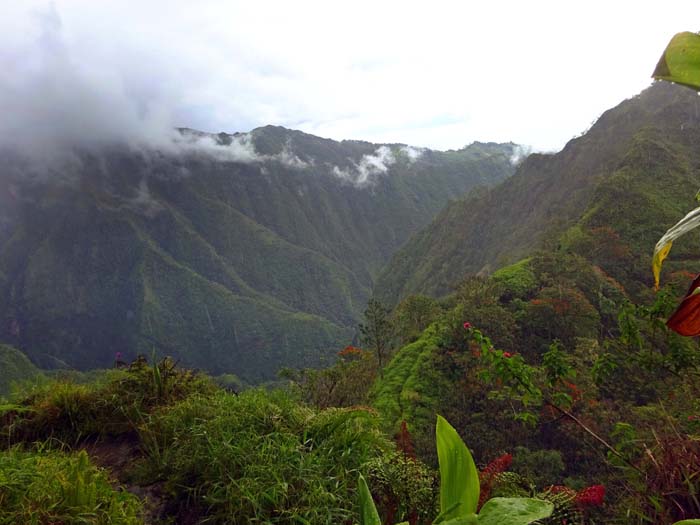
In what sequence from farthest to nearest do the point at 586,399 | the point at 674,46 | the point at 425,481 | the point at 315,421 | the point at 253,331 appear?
the point at 253,331, the point at 586,399, the point at 315,421, the point at 425,481, the point at 674,46

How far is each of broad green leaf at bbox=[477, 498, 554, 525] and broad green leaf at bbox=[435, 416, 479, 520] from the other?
0.10ft

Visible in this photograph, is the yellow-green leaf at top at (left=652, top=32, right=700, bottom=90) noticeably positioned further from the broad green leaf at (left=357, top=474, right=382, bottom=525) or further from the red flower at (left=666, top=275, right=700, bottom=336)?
the broad green leaf at (left=357, top=474, right=382, bottom=525)

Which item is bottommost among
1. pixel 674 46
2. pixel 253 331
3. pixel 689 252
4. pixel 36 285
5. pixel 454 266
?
pixel 253 331

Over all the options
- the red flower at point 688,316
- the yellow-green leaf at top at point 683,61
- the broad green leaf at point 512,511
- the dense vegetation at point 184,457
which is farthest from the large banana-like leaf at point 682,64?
the dense vegetation at point 184,457

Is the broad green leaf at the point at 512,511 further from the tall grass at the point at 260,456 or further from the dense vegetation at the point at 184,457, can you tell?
the tall grass at the point at 260,456

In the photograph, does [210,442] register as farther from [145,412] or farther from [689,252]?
[689,252]

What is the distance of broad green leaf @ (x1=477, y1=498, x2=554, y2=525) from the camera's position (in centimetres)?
88

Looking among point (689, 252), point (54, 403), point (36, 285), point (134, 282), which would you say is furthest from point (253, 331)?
point (54, 403)

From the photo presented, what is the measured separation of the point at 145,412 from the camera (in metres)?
3.40

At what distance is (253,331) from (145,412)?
142149mm

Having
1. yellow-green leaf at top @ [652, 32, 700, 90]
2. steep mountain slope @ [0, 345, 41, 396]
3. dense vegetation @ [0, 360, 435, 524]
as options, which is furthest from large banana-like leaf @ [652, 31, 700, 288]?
steep mountain slope @ [0, 345, 41, 396]

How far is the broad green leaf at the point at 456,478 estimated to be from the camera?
0.93 meters

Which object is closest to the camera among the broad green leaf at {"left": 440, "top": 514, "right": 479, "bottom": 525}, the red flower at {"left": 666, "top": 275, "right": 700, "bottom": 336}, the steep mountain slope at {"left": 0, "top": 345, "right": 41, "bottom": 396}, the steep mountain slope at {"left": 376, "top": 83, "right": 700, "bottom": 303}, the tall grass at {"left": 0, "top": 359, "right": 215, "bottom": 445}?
the red flower at {"left": 666, "top": 275, "right": 700, "bottom": 336}

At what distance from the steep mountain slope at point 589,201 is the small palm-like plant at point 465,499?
23315mm
